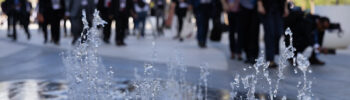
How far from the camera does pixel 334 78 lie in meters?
8.36

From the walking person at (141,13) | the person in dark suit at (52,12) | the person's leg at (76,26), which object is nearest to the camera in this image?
the person's leg at (76,26)

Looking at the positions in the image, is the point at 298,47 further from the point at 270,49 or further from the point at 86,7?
the point at 86,7

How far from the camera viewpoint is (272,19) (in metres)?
9.52

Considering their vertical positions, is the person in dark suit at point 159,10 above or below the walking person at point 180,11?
above

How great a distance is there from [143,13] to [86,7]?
4850 millimetres

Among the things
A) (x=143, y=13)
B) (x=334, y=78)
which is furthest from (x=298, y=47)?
(x=143, y=13)

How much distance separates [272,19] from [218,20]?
283 inches

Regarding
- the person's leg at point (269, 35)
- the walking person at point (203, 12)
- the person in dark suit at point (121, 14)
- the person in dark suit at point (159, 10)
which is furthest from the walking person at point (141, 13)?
the person's leg at point (269, 35)

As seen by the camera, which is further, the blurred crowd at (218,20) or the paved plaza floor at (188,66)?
the blurred crowd at (218,20)

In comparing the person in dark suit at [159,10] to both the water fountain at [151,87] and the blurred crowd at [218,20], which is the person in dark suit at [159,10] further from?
the water fountain at [151,87]

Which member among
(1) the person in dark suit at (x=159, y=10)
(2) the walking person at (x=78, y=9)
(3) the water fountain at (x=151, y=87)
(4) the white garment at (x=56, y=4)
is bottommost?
(3) the water fountain at (x=151, y=87)

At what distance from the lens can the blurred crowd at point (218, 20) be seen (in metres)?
9.67

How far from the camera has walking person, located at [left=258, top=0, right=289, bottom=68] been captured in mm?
9453

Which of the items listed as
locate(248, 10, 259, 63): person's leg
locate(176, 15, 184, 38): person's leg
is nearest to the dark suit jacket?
locate(176, 15, 184, 38): person's leg
